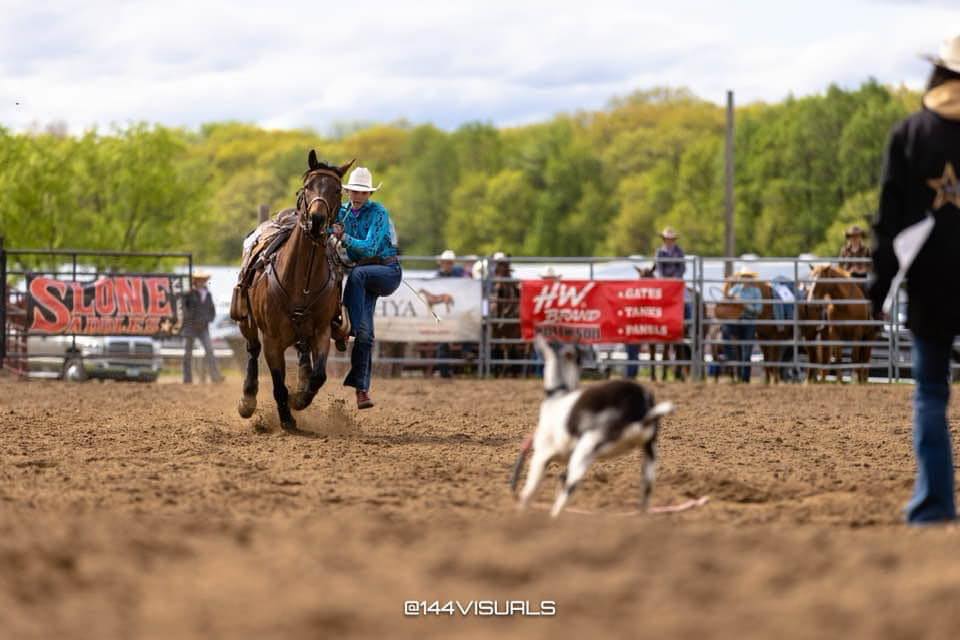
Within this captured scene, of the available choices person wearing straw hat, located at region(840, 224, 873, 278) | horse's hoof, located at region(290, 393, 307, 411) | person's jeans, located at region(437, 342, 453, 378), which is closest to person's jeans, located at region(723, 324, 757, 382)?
person wearing straw hat, located at region(840, 224, 873, 278)

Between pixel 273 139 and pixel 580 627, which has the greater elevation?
pixel 273 139

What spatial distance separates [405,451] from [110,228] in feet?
120

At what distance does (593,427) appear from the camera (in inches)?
250

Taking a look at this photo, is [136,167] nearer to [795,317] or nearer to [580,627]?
[795,317]

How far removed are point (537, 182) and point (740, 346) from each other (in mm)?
63067

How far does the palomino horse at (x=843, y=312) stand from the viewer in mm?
20062

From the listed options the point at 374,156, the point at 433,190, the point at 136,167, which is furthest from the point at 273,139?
the point at 136,167

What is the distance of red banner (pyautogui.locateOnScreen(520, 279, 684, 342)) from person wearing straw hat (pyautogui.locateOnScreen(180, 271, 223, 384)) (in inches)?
176

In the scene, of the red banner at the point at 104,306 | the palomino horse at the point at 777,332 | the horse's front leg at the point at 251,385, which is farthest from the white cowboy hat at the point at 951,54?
the red banner at the point at 104,306

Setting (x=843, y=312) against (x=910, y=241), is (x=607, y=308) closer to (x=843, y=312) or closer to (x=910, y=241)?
(x=843, y=312)

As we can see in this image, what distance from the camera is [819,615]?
14.0 feet

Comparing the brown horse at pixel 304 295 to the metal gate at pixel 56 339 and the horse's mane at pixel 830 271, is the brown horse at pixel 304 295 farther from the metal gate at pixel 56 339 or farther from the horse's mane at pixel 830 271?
the horse's mane at pixel 830 271

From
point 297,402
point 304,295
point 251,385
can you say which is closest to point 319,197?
point 304,295

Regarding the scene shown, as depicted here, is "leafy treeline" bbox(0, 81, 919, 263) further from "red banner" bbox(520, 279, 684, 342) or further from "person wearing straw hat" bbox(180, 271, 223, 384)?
"person wearing straw hat" bbox(180, 271, 223, 384)
